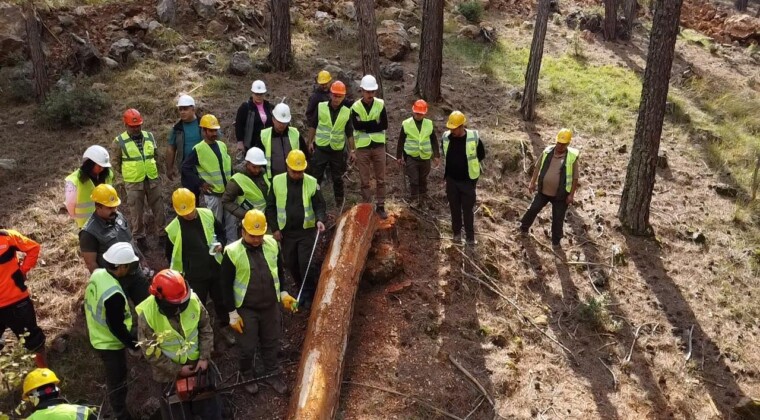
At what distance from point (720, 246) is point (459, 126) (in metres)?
4.92

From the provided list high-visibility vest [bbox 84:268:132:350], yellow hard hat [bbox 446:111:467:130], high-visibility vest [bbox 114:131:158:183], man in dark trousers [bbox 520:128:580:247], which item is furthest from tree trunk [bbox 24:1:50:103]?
man in dark trousers [bbox 520:128:580:247]

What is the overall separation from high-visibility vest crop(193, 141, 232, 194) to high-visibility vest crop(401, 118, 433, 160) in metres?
2.42

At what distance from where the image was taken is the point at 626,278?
759cm

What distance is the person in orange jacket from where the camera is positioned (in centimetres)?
476

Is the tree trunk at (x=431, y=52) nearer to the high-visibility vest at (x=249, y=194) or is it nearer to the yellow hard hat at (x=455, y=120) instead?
the yellow hard hat at (x=455, y=120)

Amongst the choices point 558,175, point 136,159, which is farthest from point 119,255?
point 558,175

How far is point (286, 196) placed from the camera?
5.64 meters

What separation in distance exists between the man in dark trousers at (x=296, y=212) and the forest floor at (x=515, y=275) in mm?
773

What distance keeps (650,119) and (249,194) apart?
5.85 metres

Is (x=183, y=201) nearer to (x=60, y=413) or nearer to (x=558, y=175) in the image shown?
(x=60, y=413)

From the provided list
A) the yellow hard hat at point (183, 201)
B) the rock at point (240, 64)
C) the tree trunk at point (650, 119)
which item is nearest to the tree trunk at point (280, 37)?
the rock at point (240, 64)

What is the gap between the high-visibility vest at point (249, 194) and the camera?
5.75 m

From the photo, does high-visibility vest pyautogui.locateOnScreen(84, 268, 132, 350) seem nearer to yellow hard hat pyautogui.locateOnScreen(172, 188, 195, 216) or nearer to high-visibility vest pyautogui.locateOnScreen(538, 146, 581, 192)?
yellow hard hat pyautogui.locateOnScreen(172, 188, 195, 216)

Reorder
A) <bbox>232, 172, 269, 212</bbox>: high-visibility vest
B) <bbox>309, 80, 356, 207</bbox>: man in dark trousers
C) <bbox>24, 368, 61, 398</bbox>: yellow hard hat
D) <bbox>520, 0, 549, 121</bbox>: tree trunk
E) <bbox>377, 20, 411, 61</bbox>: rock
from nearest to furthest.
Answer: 1. <bbox>24, 368, 61, 398</bbox>: yellow hard hat
2. <bbox>232, 172, 269, 212</bbox>: high-visibility vest
3. <bbox>309, 80, 356, 207</bbox>: man in dark trousers
4. <bbox>520, 0, 549, 121</bbox>: tree trunk
5. <bbox>377, 20, 411, 61</bbox>: rock
